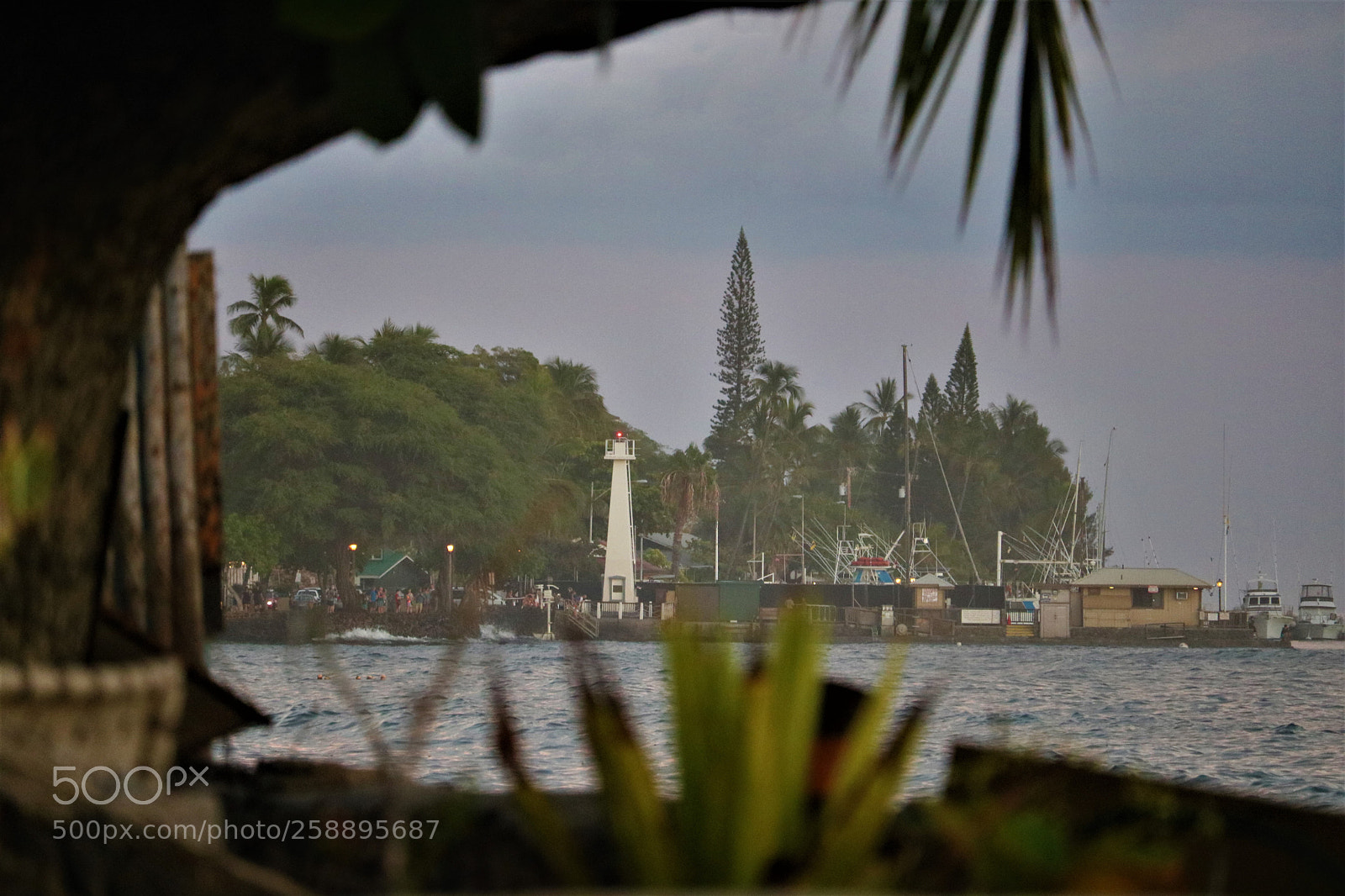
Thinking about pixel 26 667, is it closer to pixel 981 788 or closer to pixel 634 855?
pixel 634 855

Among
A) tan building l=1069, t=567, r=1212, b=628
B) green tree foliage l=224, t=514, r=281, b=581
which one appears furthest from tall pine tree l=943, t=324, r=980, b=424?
green tree foliage l=224, t=514, r=281, b=581

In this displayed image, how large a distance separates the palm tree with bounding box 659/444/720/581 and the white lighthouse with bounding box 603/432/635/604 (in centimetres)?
697

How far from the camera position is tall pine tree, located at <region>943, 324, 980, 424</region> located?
9031 cm

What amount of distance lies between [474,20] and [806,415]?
84994mm

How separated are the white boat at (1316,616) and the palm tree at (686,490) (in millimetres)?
38408

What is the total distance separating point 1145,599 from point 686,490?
989 inches

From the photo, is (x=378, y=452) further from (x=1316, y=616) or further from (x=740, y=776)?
(x=1316, y=616)

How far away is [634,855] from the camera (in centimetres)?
192

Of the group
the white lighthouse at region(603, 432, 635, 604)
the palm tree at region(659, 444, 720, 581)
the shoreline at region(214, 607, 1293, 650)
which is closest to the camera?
the shoreline at region(214, 607, 1293, 650)

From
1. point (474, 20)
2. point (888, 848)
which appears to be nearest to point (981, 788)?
point (888, 848)

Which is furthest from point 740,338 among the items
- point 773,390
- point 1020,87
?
point 1020,87

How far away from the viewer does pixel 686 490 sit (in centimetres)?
7206

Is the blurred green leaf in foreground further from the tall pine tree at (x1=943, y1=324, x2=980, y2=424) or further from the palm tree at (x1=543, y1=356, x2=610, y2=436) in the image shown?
the tall pine tree at (x1=943, y1=324, x2=980, y2=424)

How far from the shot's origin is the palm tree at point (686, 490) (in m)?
72.2
